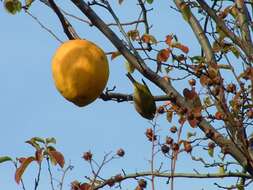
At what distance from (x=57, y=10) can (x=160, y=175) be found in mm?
1710

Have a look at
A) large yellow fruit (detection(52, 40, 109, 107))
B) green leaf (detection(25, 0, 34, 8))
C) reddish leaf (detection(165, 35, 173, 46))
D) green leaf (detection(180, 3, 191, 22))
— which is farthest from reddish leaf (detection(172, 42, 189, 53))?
large yellow fruit (detection(52, 40, 109, 107))

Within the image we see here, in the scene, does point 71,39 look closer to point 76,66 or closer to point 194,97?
point 76,66

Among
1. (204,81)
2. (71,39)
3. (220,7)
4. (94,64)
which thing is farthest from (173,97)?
(220,7)

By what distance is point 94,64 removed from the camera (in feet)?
7.38

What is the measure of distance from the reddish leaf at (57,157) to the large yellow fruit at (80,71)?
105 cm

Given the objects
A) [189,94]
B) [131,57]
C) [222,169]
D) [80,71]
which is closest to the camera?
[131,57]

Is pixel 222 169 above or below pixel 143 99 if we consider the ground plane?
below

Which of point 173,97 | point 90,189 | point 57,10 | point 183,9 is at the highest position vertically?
point 183,9

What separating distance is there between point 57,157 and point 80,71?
1.16 m

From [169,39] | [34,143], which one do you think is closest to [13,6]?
[34,143]

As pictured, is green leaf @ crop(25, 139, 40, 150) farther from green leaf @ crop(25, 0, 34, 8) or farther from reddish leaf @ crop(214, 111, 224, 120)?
reddish leaf @ crop(214, 111, 224, 120)

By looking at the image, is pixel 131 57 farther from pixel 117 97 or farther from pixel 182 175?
pixel 182 175

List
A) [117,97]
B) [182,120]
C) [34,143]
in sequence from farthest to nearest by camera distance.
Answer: [34,143], [182,120], [117,97]

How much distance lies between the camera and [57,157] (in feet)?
10.8
